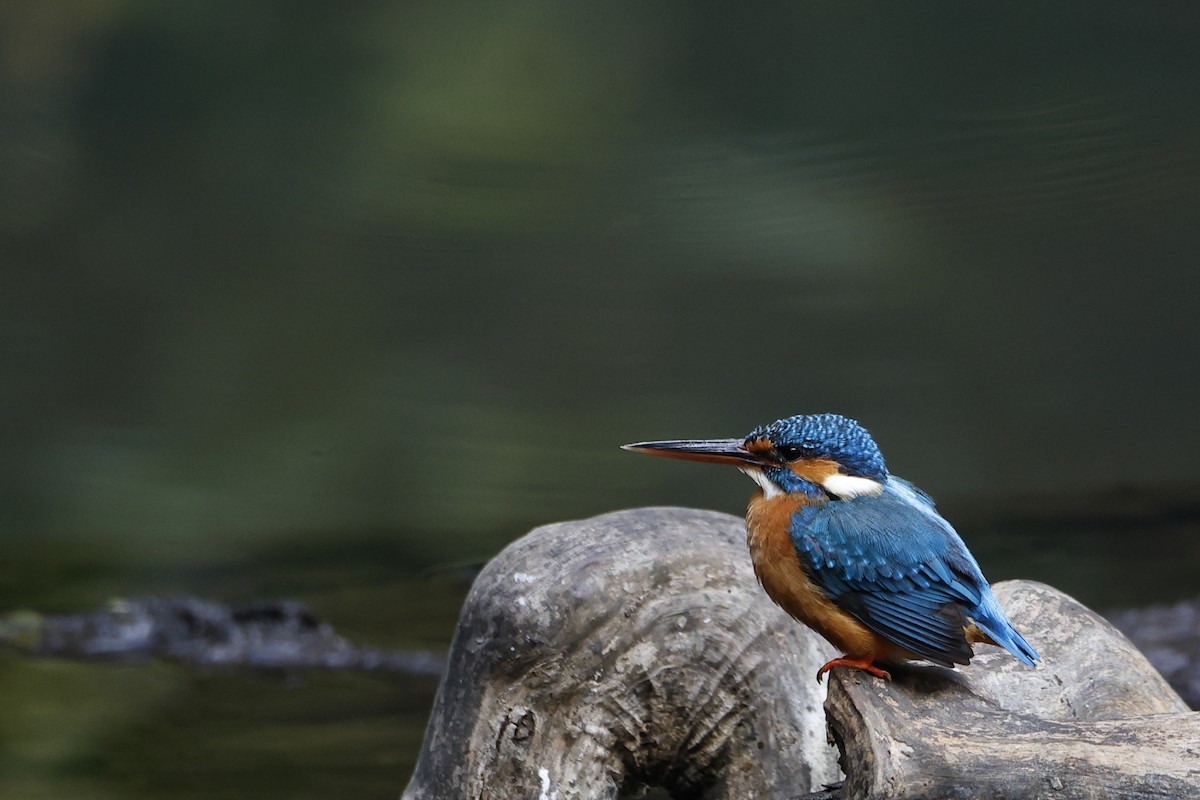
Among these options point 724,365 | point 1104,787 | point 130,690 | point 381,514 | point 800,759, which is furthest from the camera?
point 381,514

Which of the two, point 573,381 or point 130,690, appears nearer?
point 130,690

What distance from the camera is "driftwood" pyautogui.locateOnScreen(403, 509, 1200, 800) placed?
213 cm

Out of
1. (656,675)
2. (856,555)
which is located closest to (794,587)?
(856,555)

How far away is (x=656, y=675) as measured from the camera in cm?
221

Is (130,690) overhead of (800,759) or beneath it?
overhead

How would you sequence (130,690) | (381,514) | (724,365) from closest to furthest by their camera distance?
(130,690) < (724,365) < (381,514)

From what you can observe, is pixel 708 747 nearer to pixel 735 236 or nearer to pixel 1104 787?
pixel 1104 787

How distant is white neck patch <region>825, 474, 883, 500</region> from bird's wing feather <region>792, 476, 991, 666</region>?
0.04 meters

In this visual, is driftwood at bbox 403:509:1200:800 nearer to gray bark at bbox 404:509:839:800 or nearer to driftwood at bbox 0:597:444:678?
gray bark at bbox 404:509:839:800

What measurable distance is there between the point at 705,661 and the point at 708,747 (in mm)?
158

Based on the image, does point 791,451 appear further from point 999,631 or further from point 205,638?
point 205,638

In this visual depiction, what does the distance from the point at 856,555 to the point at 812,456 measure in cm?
18

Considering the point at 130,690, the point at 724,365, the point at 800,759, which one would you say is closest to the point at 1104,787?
the point at 800,759

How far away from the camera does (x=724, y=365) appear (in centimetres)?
433
